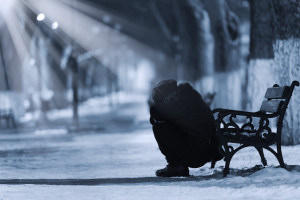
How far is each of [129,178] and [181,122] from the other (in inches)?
40.5

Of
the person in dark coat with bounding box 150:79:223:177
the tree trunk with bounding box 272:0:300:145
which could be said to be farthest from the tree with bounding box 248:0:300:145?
the person in dark coat with bounding box 150:79:223:177

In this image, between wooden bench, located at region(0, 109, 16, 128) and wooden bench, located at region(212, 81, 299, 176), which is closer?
wooden bench, located at region(212, 81, 299, 176)

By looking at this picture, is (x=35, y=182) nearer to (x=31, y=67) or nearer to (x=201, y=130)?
(x=201, y=130)

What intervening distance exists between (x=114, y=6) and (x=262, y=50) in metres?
35.9

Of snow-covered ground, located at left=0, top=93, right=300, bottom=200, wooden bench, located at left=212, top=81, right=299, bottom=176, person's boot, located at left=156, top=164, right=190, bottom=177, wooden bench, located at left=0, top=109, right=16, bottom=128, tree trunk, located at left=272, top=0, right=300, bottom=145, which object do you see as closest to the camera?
snow-covered ground, located at left=0, top=93, right=300, bottom=200

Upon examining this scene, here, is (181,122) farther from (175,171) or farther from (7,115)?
(7,115)

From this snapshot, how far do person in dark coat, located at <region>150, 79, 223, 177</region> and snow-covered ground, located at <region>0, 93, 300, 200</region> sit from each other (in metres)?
0.33

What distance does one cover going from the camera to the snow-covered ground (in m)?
5.73

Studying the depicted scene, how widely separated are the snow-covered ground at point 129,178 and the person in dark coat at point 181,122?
0.33 metres

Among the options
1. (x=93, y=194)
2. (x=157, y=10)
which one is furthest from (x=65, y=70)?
(x=93, y=194)

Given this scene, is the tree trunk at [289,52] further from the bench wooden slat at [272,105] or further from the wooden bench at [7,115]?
the wooden bench at [7,115]

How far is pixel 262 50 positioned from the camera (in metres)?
13.8

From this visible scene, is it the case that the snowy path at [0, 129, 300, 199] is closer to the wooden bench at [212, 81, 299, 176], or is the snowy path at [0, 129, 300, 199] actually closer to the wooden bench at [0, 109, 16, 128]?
the wooden bench at [212, 81, 299, 176]

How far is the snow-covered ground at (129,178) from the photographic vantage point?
225 inches
